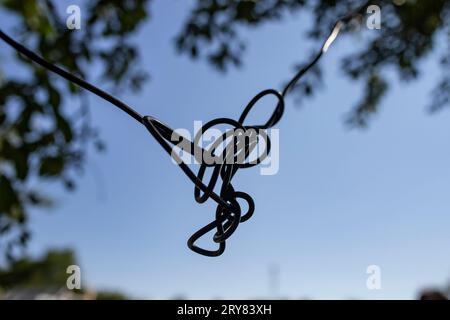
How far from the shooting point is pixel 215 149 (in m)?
0.37

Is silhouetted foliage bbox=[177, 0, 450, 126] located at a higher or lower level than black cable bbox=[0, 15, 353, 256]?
higher

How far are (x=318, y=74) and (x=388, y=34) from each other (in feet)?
0.94

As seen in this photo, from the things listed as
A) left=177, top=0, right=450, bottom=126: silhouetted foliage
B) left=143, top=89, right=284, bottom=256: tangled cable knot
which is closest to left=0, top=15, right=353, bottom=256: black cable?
left=143, top=89, right=284, bottom=256: tangled cable knot

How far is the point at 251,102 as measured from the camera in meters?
0.40

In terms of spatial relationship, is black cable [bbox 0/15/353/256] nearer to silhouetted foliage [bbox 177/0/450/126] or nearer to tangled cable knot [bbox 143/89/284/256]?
tangled cable knot [bbox 143/89/284/256]

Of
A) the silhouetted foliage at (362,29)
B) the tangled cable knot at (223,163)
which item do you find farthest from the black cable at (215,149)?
the silhouetted foliage at (362,29)

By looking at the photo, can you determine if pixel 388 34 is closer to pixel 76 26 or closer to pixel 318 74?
pixel 318 74

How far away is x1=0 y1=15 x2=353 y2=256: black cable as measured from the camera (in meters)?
0.33

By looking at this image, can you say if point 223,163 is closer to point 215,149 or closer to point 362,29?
point 215,149

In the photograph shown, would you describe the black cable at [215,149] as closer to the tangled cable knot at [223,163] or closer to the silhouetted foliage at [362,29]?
the tangled cable knot at [223,163]

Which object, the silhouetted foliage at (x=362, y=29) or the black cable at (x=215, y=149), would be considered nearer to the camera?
the black cable at (x=215, y=149)

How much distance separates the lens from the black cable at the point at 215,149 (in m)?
0.33

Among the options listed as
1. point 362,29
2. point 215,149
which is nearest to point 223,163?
point 215,149
